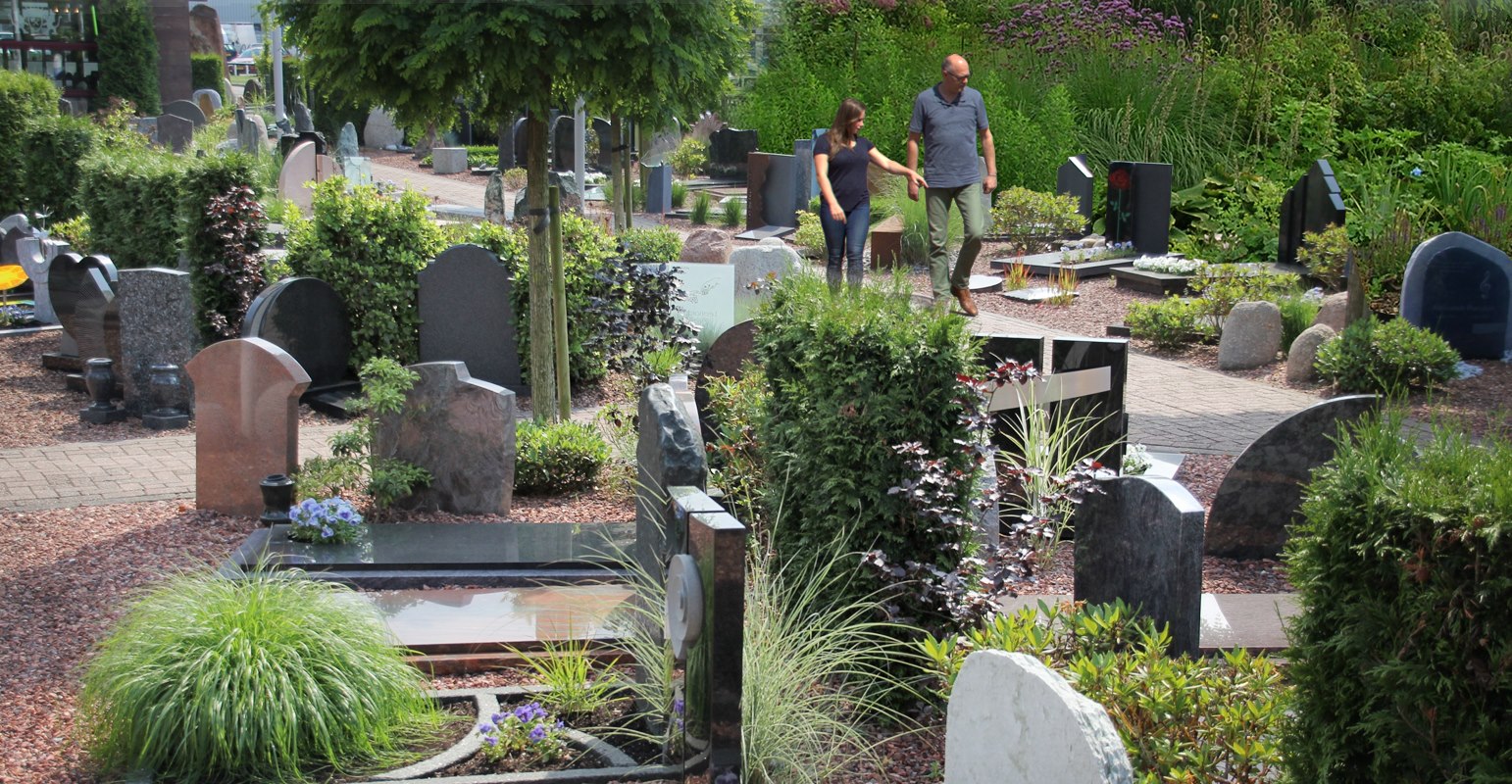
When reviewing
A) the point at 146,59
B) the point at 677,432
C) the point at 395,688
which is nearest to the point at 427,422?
the point at 677,432

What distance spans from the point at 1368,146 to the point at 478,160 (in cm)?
1912

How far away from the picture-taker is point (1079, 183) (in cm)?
1706

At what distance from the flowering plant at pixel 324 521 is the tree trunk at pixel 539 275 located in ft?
5.98

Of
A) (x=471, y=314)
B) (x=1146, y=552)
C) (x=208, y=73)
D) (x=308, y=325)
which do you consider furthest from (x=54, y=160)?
(x=208, y=73)

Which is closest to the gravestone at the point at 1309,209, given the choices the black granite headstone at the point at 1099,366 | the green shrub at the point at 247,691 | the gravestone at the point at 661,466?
the black granite headstone at the point at 1099,366

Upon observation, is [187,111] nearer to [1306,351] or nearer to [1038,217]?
[1038,217]

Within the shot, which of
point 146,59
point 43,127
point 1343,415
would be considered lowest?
point 1343,415

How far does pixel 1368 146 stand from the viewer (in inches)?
696

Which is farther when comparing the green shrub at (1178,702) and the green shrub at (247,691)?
the green shrub at (247,691)

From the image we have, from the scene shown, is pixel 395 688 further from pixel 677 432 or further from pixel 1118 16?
pixel 1118 16

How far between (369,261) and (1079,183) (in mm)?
10114

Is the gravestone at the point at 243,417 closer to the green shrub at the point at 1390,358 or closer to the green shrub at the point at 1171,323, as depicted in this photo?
the green shrub at the point at 1390,358

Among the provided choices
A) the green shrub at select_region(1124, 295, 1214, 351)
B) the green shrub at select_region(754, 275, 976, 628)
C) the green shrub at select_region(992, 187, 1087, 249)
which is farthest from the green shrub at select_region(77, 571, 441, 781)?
the green shrub at select_region(992, 187, 1087, 249)

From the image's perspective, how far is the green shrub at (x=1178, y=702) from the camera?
3537 millimetres
